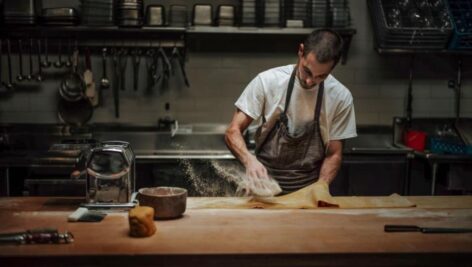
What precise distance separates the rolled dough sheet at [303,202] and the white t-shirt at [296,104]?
0.62 m

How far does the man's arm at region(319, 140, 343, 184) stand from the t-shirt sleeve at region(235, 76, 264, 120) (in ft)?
1.48

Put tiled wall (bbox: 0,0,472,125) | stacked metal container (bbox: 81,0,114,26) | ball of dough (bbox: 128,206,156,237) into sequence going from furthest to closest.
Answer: tiled wall (bbox: 0,0,472,125) → stacked metal container (bbox: 81,0,114,26) → ball of dough (bbox: 128,206,156,237)

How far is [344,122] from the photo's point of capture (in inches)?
121

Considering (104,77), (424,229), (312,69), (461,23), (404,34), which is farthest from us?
(104,77)

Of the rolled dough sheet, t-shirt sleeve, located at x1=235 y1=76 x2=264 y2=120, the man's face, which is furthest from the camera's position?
t-shirt sleeve, located at x1=235 y1=76 x2=264 y2=120

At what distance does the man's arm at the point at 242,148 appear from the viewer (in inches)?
100.0

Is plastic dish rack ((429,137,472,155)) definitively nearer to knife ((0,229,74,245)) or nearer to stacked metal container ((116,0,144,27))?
stacked metal container ((116,0,144,27))

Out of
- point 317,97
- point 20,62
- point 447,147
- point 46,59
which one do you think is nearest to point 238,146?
point 317,97

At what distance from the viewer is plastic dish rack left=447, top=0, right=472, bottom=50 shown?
4535 mm

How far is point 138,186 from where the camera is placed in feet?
13.7

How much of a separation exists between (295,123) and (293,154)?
0.59 ft

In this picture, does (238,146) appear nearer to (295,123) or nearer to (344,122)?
(295,123)

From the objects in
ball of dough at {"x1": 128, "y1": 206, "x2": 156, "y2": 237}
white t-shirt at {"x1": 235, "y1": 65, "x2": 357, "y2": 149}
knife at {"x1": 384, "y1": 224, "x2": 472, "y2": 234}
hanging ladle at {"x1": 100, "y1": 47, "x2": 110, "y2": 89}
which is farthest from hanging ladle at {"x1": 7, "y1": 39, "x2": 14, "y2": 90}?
knife at {"x1": 384, "y1": 224, "x2": 472, "y2": 234}

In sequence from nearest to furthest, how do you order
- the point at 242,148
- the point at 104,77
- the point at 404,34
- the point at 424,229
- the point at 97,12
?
the point at 424,229, the point at 242,148, the point at 97,12, the point at 404,34, the point at 104,77
